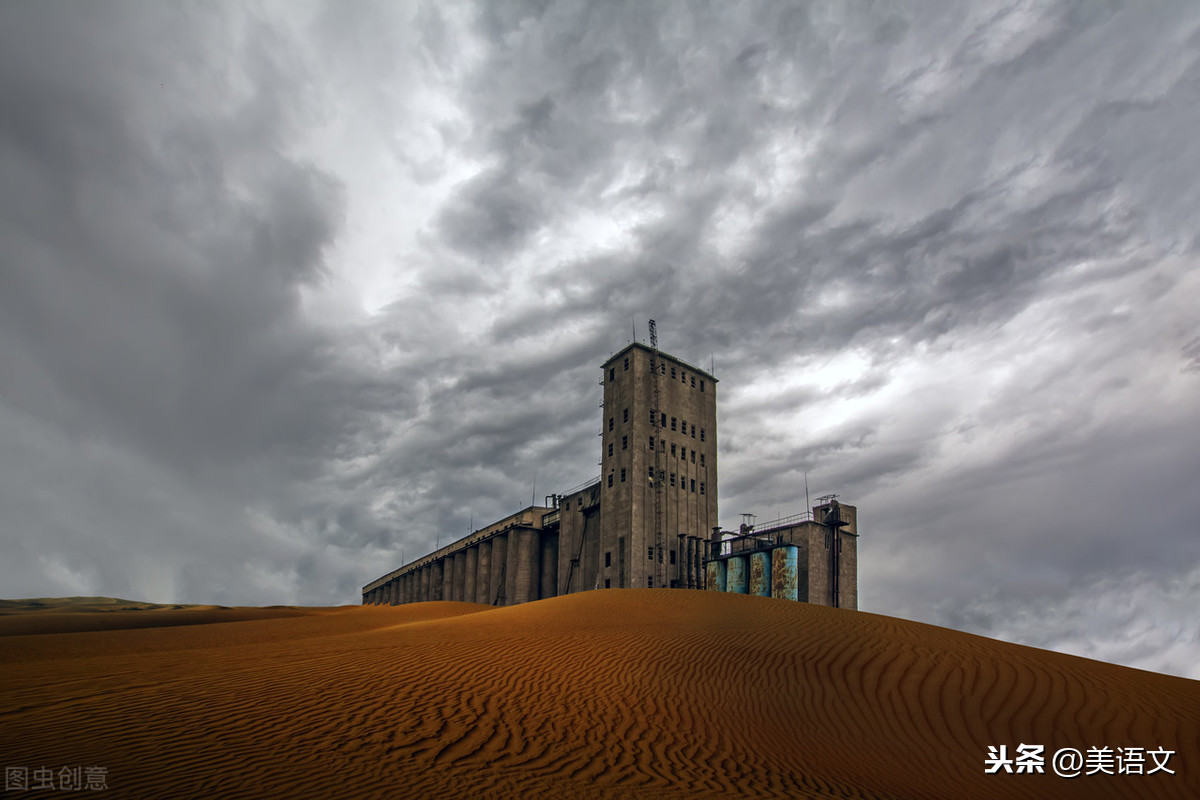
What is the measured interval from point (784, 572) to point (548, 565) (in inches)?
1030

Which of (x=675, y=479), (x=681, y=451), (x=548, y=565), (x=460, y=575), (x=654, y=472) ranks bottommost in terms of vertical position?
(x=460, y=575)

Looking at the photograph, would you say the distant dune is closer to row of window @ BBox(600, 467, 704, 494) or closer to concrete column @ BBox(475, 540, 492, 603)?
row of window @ BBox(600, 467, 704, 494)

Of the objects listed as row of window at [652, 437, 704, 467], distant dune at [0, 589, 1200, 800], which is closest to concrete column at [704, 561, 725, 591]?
row of window at [652, 437, 704, 467]

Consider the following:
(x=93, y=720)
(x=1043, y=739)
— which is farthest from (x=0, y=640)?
(x=1043, y=739)

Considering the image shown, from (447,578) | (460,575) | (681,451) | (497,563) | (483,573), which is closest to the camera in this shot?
(681,451)

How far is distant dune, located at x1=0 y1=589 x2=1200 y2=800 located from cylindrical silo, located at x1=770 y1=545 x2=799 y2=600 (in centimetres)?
2458

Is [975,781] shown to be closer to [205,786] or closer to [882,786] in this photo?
[882,786]

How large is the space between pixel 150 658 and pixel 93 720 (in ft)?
21.6

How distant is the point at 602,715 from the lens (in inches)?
481

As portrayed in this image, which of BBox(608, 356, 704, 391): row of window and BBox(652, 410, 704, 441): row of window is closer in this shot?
BBox(652, 410, 704, 441): row of window

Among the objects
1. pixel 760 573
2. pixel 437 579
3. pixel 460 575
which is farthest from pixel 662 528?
pixel 437 579

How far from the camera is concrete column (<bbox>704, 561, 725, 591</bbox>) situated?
4906 cm

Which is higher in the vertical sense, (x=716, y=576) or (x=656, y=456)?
(x=656, y=456)

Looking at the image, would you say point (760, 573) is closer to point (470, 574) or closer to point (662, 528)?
point (662, 528)
